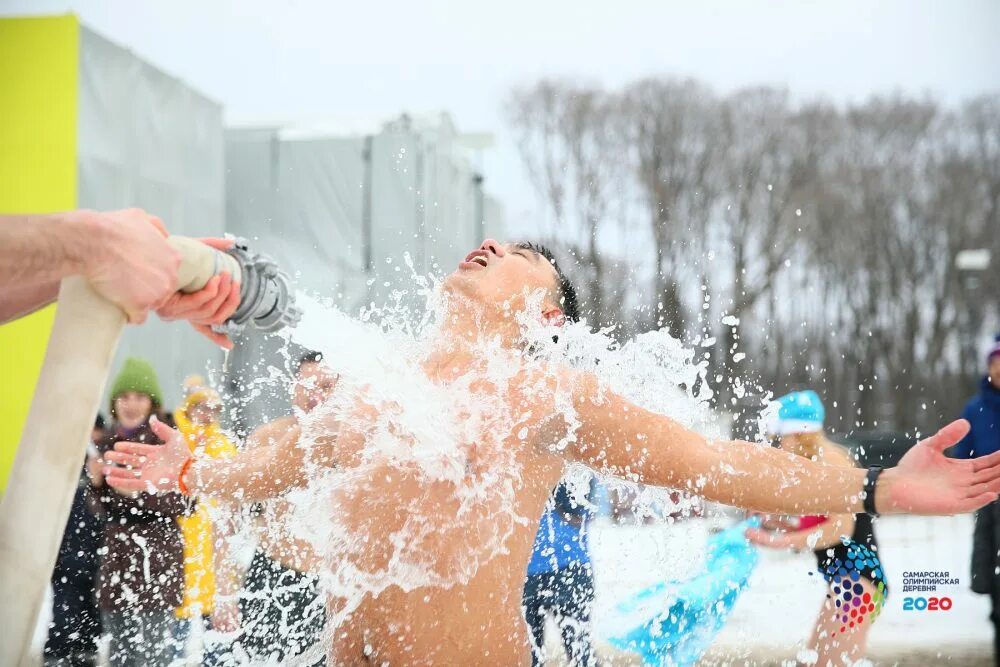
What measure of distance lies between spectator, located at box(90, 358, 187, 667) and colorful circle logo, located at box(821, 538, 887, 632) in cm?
265

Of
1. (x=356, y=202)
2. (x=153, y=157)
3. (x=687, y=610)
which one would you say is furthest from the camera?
(x=356, y=202)

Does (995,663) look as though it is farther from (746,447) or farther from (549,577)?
(746,447)

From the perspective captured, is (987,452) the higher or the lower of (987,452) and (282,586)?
the higher

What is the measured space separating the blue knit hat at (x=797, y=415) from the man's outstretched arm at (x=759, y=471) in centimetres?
202

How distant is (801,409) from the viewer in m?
3.79

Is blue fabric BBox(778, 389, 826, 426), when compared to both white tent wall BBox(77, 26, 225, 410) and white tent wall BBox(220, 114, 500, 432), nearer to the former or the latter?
white tent wall BBox(220, 114, 500, 432)

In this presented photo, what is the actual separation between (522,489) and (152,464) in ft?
3.63

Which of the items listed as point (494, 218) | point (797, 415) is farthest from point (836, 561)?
point (494, 218)

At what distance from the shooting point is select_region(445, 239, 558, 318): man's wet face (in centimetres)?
205

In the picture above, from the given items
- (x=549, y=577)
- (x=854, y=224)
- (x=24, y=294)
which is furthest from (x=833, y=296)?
(x=24, y=294)

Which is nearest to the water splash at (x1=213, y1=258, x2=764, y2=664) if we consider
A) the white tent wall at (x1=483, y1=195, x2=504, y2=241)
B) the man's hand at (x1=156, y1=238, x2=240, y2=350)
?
the man's hand at (x1=156, y1=238, x2=240, y2=350)

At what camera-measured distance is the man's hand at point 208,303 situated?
58.8 inches

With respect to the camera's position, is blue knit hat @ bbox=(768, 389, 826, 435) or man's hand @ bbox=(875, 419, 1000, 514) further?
blue knit hat @ bbox=(768, 389, 826, 435)

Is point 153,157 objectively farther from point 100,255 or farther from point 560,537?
point 100,255
